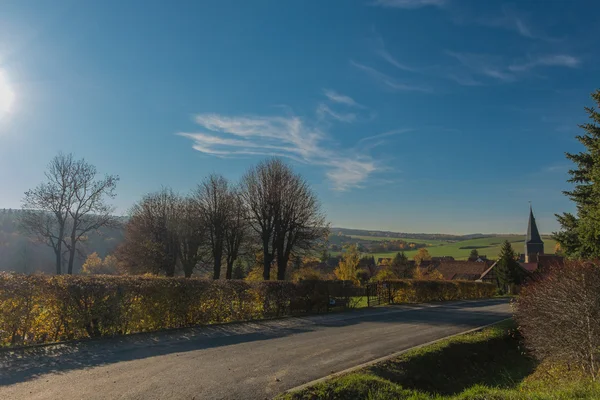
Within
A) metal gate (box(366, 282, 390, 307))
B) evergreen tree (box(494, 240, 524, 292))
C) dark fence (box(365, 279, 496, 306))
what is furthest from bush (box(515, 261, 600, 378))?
evergreen tree (box(494, 240, 524, 292))

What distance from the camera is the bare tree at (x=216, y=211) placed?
113 ft

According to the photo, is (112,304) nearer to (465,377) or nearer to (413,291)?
(465,377)

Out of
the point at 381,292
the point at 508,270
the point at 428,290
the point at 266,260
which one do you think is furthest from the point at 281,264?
the point at 508,270

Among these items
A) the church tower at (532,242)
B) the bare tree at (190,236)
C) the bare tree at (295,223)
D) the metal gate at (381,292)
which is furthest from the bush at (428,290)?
the church tower at (532,242)

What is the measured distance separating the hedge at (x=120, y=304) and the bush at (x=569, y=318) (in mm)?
9923

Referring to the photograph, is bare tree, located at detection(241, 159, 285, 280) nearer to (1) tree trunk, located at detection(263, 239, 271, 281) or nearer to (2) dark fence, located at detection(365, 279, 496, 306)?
(1) tree trunk, located at detection(263, 239, 271, 281)

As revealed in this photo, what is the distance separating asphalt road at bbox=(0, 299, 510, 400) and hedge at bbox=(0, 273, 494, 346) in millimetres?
755

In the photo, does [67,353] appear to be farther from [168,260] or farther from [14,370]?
[168,260]

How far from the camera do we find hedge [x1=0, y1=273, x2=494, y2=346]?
374 inches

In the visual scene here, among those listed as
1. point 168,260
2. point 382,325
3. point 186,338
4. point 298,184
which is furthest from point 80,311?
point 168,260

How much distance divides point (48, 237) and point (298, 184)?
66.5ft

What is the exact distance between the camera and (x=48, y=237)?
101 feet

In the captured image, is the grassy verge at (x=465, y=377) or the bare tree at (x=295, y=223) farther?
the bare tree at (x=295, y=223)

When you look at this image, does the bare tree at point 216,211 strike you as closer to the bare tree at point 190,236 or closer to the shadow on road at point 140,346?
the bare tree at point 190,236
